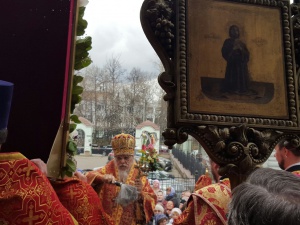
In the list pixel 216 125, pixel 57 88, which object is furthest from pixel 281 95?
pixel 57 88

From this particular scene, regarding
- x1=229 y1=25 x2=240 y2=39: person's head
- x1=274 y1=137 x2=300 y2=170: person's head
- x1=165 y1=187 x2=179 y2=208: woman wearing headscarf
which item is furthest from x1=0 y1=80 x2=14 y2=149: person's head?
x1=165 y1=187 x2=179 y2=208: woman wearing headscarf

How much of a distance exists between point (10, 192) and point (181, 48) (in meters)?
1.16

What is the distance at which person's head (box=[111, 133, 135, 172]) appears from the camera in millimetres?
5063

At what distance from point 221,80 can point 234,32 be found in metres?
0.31

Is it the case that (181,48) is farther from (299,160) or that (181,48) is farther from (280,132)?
(299,160)

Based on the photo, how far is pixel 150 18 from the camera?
6.86 ft

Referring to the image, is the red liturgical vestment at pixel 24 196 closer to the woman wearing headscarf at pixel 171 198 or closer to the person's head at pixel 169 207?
the person's head at pixel 169 207

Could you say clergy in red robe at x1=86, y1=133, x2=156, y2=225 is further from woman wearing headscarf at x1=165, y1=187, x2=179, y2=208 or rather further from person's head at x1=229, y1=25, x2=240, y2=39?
woman wearing headscarf at x1=165, y1=187, x2=179, y2=208

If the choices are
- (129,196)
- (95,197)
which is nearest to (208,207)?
(95,197)

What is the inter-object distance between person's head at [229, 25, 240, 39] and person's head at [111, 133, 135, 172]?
3084 millimetres

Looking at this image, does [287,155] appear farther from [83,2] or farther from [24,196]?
[24,196]

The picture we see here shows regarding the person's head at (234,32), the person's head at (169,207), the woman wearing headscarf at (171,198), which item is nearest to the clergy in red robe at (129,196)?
the person's head at (234,32)

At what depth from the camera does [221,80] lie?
2129 mm

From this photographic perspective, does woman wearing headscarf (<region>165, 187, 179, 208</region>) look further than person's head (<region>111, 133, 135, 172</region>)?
Yes
